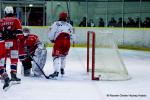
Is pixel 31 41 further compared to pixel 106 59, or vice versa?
pixel 106 59

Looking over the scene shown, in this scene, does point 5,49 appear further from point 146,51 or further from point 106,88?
point 146,51

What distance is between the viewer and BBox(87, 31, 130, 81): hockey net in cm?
1004

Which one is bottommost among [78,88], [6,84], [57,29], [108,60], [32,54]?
[78,88]

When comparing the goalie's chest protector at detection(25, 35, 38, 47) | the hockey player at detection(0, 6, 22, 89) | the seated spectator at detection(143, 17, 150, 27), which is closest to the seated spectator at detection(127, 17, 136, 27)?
the seated spectator at detection(143, 17, 150, 27)

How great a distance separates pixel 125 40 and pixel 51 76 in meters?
9.88

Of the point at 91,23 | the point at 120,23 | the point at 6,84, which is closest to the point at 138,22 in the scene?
the point at 120,23

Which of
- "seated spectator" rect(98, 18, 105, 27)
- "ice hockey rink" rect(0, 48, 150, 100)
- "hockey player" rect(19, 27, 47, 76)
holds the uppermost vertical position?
"seated spectator" rect(98, 18, 105, 27)

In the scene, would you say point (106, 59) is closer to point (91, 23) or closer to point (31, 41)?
point (31, 41)

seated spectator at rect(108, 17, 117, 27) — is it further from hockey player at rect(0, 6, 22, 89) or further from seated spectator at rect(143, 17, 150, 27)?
hockey player at rect(0, 6, 22, 89)

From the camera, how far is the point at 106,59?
1050 cm

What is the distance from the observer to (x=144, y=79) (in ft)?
32.8

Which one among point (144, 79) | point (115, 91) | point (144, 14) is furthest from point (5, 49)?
point (144, 14)

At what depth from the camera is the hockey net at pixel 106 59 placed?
10.0 meters

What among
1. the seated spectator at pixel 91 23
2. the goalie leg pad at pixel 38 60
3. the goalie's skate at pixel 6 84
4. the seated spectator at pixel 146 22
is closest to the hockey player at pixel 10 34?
the goalie's skate at pixel 6 84
